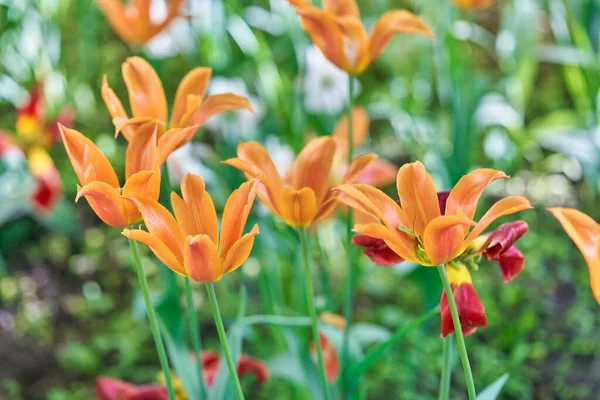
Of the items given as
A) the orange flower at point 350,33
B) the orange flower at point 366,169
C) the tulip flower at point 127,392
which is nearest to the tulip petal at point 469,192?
the orange flower at point 350,33

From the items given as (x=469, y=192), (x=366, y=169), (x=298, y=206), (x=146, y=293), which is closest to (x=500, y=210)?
(x=469, y=192)

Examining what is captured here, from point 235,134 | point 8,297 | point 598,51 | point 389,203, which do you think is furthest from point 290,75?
point 389,203

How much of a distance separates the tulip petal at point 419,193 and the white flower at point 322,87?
82cm

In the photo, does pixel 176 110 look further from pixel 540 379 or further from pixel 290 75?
pixel 290 75

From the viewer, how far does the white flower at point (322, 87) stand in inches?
55.5

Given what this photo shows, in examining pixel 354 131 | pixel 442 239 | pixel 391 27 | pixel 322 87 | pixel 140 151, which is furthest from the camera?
pixel 322 87

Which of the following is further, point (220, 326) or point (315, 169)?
point (315, 169)

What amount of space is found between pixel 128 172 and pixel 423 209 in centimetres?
25

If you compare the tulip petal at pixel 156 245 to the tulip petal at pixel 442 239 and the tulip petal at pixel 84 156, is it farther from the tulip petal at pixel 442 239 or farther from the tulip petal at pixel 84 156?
the tulip petal at pixel 442 239

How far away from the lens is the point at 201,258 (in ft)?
1.84

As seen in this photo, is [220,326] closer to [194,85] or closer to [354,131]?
[194,85]

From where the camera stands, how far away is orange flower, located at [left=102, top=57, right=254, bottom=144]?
681 millimetres

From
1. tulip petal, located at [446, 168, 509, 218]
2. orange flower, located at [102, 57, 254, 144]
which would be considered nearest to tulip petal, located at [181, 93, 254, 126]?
orange flower, located at [102, 57, 254, 144]

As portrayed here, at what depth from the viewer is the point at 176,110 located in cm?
71
